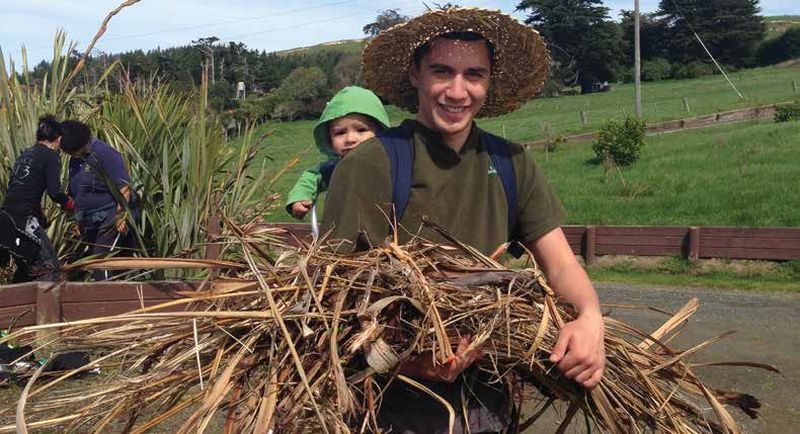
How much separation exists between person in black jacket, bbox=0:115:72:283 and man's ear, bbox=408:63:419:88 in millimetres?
4652

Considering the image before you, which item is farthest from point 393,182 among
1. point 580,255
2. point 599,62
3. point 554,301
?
point 599,62

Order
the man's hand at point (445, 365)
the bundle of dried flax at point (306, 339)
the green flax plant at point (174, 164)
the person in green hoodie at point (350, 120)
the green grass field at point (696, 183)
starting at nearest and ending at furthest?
1. the bundle of dried flax at point (306, 339)
2. the man's hand at point (445, 365)
3. the person in green hoodie at point (350, 120)
4. the green flax plant at point (174, 164)
5. the green grass field at point (696, 183)

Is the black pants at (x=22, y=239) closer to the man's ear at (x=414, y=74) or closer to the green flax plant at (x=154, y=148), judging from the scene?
the green flax plant at (x=154, y=148)

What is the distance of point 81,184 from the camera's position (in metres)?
6.56

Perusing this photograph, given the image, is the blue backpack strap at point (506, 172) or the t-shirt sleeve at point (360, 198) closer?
the t-shirt sleeve at point (360, 198)

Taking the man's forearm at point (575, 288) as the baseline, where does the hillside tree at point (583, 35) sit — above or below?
above

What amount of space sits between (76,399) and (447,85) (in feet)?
3.83

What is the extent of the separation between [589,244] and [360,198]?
33.3ft

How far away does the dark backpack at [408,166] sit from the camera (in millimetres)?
2051

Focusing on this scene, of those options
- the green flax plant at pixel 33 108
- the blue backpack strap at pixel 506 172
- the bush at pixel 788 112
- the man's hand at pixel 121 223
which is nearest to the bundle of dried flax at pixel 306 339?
the blue backpack strap at pixel 506 172

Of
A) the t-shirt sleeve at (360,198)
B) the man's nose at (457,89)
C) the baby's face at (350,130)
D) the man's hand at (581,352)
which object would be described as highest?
the man's nose at (457,89)

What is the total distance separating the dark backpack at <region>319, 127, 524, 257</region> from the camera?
2.05 m

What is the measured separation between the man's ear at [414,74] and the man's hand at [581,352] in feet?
2.86

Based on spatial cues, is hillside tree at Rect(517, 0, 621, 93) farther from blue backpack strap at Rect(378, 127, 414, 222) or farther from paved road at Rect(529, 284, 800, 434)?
blue backpack strap at Rect(378, 127, 414, 222)
